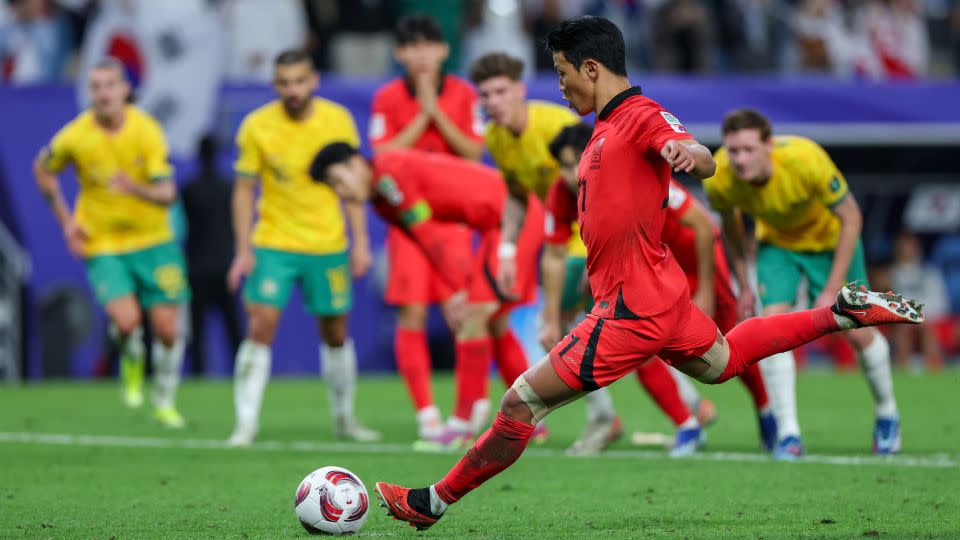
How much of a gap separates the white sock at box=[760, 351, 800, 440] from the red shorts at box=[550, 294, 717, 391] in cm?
284

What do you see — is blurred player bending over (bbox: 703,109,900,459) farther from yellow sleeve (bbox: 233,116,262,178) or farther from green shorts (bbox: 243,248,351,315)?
yellow sleeve (bbox: 233,116,262,178)

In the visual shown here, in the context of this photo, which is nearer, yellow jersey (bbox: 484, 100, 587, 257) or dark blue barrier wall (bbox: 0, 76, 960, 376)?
yellow jersey (bbox: 484, 100, 587, 257)

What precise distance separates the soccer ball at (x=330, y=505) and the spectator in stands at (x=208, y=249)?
996 centimetres

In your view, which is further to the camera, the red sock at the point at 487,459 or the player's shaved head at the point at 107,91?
the player's shaved head at the point at 107,91

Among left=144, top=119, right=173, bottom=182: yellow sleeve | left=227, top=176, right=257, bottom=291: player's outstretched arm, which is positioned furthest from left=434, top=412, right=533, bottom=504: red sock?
left=144, top=119, right=173, bottom=182: yellow sleeve

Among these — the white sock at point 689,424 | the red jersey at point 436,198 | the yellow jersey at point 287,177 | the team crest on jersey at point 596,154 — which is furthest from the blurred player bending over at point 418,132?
the team crest on jersey at point 596,154

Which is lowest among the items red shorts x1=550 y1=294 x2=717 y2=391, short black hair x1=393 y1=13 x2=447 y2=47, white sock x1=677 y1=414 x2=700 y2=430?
white sock x1=677 y1=414 x2=700 y2=430

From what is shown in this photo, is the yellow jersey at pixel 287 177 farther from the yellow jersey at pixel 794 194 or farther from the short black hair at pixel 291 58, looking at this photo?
the yellow jersey at pixel 794 194

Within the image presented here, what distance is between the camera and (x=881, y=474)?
24.7ft

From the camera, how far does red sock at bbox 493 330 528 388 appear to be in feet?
32.0

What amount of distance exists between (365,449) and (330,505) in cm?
356

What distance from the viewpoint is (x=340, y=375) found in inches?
400

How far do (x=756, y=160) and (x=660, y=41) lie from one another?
33.2ft

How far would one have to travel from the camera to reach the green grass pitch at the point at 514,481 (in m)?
5.94
